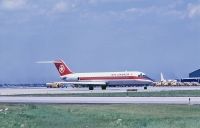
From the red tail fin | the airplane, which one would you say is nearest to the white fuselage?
the airplane

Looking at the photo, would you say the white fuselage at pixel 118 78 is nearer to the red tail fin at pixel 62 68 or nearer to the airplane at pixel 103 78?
the airplane at pixel 103 78

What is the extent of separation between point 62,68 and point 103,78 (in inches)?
662

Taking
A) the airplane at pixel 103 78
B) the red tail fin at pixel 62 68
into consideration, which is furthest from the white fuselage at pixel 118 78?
the red tail fin at pixel 62 68

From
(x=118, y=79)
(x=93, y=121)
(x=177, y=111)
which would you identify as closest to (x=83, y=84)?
(x=118, y=79)

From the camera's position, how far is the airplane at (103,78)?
109875 mm

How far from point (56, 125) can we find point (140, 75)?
79.4 metres

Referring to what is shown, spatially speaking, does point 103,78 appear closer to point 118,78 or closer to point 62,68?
point 118,78

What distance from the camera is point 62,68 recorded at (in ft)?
423

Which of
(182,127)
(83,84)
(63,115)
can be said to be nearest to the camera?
(182,127)

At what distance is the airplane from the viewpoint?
109875 millimetres

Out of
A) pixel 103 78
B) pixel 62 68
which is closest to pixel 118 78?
pixel 103 78

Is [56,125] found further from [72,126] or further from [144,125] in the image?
[144,125]

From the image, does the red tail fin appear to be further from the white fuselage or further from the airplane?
the white fuselage

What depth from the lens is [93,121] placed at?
→ 32531 mm
